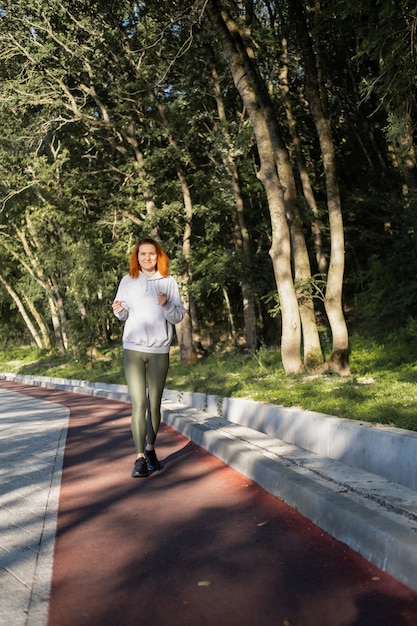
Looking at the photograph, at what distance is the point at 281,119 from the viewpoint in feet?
91.4

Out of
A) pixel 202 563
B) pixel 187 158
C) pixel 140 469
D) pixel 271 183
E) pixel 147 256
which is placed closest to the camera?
pixel 202 563

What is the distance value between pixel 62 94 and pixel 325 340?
11.4 m

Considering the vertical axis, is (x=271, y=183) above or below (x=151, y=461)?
above

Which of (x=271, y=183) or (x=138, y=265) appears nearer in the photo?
(x=138, y=265)

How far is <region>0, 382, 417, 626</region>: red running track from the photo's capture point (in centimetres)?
371

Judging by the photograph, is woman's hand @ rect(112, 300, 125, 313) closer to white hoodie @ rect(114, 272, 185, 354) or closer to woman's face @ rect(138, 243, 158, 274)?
white hoodie @ rect(114, 272, 185, 354)

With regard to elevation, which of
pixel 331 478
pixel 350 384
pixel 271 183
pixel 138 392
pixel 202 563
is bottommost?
pixel 202 563

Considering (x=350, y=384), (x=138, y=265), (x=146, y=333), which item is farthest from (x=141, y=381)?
(x=350, y=384)

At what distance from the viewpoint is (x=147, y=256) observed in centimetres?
749

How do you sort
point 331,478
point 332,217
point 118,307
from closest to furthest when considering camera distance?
1. point 331,478
2. point 118,307
3. point 332,217

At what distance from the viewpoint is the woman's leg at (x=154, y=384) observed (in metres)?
7.36

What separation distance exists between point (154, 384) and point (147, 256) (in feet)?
3.97

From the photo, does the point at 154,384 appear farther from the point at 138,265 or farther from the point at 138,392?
the point at 138,265

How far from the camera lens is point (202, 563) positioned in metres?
4.55
